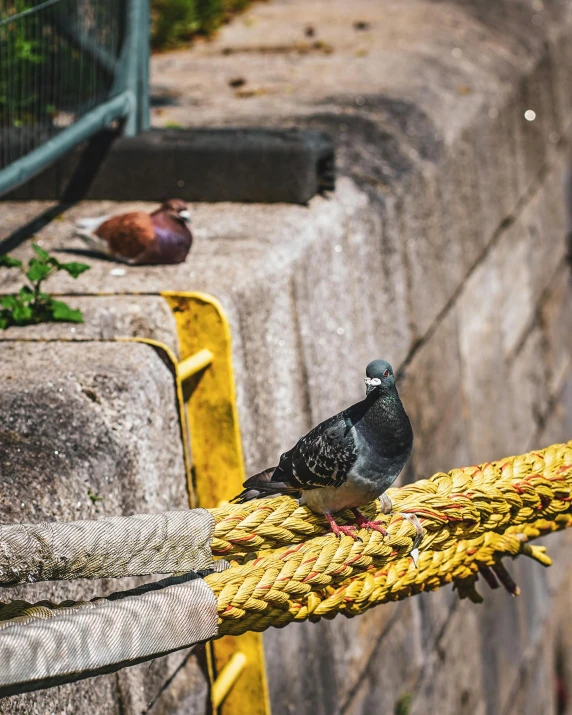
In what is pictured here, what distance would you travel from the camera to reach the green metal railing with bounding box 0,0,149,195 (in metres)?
4.00

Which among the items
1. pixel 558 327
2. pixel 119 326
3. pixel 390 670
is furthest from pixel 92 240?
pixel 558 327

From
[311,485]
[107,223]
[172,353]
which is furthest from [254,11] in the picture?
[311,485]

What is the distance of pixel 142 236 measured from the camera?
3564 mm

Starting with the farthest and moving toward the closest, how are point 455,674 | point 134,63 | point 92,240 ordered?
point 455,674
point 134,63
point 92,240

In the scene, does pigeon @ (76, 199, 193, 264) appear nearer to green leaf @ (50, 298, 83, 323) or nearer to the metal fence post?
green leaf @ (50, 298, 83, 323)

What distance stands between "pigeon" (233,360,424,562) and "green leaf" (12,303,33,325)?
42.1 inches

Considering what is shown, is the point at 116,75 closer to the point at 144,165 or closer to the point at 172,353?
the point at 144,165

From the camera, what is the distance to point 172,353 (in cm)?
287

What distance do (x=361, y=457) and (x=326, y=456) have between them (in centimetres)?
9

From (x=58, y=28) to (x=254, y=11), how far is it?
3793 millimetres

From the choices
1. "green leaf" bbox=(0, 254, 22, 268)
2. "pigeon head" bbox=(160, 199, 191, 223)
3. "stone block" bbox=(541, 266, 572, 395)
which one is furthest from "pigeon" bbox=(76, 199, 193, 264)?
"stone block" bbox=(541, 266, 572, 395)

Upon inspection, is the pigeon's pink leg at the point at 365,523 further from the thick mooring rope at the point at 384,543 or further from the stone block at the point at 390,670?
the stone block at the point at 390,670

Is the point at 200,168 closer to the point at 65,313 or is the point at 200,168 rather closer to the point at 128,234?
the point at 128,234

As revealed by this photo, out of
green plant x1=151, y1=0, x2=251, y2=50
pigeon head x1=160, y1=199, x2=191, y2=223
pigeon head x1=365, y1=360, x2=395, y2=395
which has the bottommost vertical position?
pigeon head x1=365, y1=360, x2=395, y2=395
